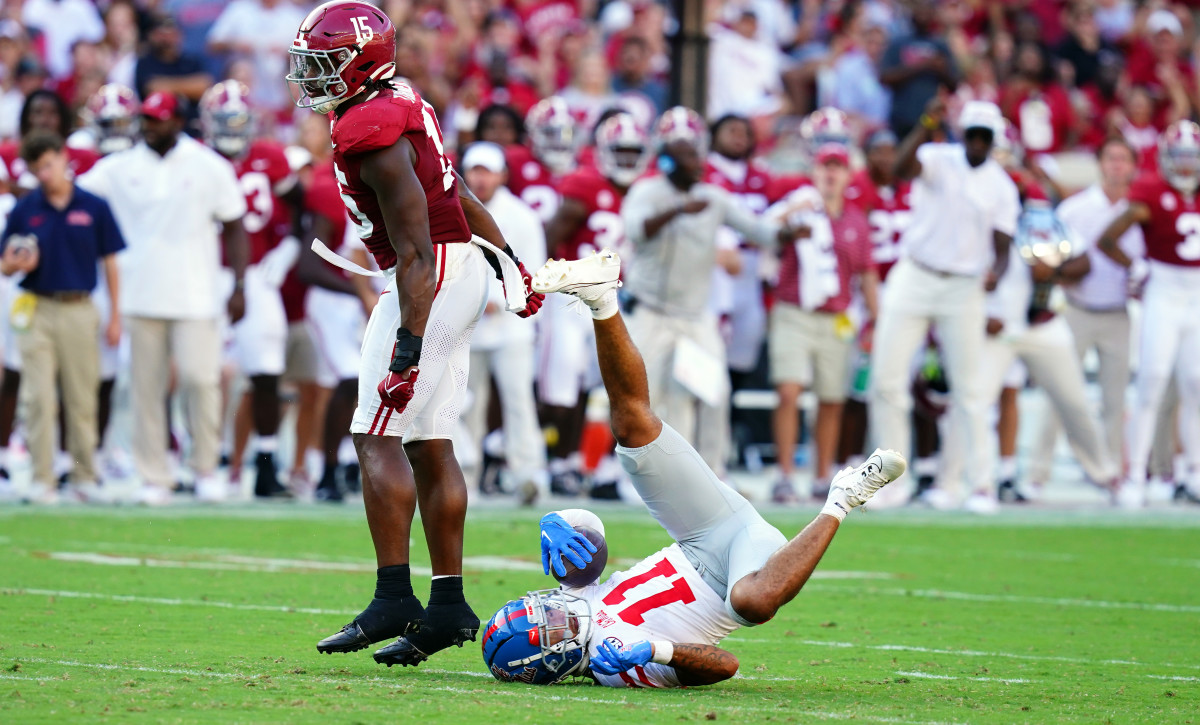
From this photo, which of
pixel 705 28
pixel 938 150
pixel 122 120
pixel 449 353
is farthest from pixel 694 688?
pixel 705 28

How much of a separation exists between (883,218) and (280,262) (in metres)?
4.23

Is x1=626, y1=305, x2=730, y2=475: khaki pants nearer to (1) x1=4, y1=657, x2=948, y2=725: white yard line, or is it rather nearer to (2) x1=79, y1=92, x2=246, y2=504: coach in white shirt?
(2) x1=79, y1=92, x2=246, y2=504: coach in white shirt

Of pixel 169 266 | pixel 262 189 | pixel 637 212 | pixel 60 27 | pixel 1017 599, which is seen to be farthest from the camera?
pixel 60 27

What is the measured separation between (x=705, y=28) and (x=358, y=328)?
346 cm

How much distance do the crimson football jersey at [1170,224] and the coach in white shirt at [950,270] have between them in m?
1.29

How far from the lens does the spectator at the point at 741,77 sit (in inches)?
606

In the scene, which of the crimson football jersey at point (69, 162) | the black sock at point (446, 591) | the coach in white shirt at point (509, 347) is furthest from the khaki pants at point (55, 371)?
the black sock at point (446, 591)

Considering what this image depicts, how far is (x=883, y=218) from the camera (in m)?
12.1

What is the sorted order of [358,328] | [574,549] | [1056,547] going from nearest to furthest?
[574,549] < [1056,547] < [358,328]

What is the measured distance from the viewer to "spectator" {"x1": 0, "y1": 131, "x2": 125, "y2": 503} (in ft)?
31.4

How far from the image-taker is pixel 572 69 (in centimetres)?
1505

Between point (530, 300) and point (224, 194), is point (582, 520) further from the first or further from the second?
point (224, 194)

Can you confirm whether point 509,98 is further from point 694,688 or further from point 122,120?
point 694,688

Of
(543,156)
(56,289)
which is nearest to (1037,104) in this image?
(543,156)
